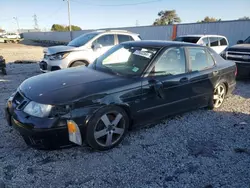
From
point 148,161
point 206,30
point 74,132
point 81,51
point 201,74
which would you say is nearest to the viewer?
point 74,132

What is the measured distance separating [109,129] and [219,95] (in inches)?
118

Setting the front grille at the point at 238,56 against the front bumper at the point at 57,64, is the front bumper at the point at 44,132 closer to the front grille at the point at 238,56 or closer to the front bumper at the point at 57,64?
the front bumper at the point at 57,64

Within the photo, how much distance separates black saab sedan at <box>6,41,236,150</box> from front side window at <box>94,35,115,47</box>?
349cm

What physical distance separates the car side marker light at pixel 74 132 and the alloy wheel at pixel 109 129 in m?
0.27

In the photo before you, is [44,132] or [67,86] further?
[67,86]

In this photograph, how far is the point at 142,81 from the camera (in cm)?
339

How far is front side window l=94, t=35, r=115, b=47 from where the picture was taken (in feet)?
25.2

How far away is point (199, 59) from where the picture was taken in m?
4.36

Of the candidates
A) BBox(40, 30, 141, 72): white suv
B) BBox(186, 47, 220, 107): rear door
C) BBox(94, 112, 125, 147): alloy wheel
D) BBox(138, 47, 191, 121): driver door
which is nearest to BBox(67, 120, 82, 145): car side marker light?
BBox(94, 112, 125, 147): alloy wheel

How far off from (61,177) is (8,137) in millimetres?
1417

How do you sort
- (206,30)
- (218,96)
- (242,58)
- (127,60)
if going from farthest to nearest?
(206,30)
(242,58)
(218,96)
(127,60)

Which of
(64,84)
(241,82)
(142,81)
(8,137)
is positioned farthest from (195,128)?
(241,82)

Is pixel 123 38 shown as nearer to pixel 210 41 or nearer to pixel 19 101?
pixel 210 41

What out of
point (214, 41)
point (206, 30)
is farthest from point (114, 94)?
point (206, 30)
